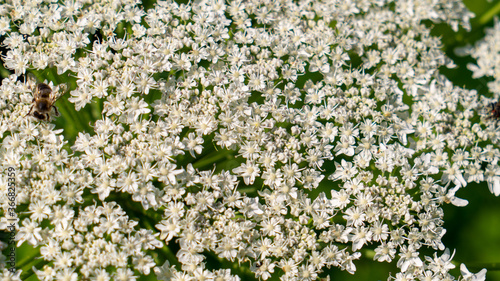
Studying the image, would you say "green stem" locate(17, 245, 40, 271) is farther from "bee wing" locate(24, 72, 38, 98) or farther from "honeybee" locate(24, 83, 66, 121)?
"bee wing" locate(24, 72, 38, 98)

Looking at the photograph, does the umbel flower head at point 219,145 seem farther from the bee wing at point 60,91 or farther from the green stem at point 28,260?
the bee wing at point 60,91

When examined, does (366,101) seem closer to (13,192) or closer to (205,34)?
(205,34)

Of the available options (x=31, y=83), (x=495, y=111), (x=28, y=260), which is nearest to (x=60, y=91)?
(x=31, y=83)

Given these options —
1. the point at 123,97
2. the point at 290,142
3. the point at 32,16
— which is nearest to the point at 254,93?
the point at 290,142

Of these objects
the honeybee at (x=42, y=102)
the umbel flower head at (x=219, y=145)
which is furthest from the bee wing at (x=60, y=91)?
the umbel flower head at (x=219, y=145)

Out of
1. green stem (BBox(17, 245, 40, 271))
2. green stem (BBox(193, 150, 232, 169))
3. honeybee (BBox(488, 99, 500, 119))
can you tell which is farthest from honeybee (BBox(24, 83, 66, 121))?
honeybee (BBox(488, 99, 500, 119))
